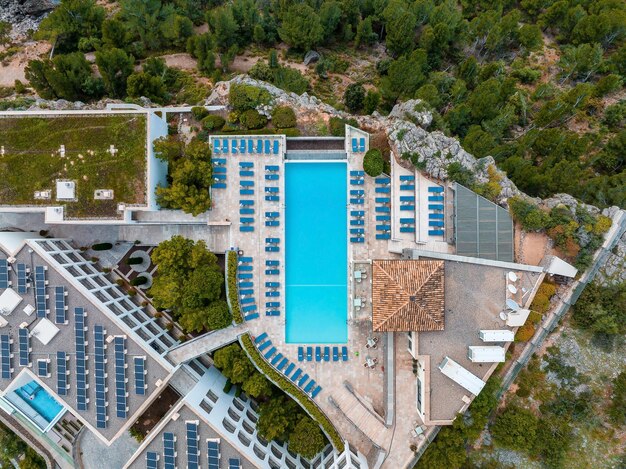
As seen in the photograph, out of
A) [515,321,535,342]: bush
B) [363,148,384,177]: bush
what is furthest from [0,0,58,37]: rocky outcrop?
[515,321,535,342]: bush

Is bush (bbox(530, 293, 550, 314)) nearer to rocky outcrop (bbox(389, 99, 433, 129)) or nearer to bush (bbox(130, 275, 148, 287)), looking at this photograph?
rocky outcrop (bbox(389, 99, 433, 129))

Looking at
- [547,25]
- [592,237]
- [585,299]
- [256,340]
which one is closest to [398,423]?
[256,340]

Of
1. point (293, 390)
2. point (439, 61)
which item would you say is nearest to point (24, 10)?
point (439, 61)

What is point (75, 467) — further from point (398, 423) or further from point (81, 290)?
point (398, 423)

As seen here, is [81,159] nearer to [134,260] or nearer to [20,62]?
[134,260]

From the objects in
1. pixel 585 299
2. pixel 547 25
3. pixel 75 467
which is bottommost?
pixel 75 467

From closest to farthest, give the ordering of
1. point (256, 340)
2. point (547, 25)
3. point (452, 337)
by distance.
A: point (452, 337)
point (256, 340)
point (547, 25)
